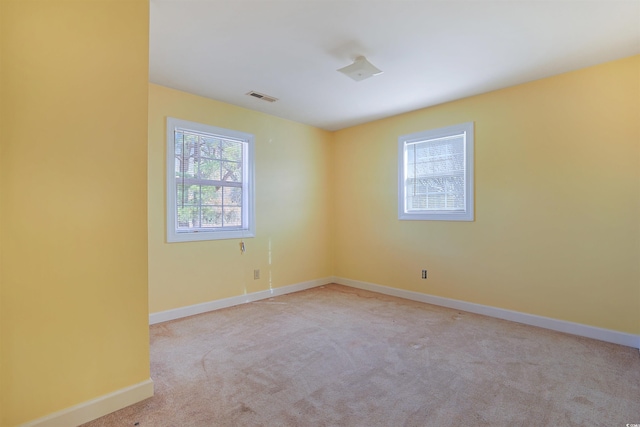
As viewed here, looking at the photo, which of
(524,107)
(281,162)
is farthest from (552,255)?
(281,162)

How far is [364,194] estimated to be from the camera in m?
4.70

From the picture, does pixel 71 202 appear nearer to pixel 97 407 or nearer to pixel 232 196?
pixel 97 407

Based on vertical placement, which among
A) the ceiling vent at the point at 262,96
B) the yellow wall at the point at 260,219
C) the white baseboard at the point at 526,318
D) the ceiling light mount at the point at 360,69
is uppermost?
the ceiling vent at the point at 262,96

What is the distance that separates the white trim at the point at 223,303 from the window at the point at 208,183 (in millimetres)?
763

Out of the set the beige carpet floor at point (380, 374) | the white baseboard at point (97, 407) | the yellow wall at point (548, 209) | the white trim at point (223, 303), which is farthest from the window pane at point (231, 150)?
the white baseboard at point (97, 407)

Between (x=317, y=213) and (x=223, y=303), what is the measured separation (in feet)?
6.43

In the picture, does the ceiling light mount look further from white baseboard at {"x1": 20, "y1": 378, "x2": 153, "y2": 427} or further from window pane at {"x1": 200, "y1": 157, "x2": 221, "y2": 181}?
white baseboard at {"x1": 20, "y1": 378, "x2": 153, "y2": 427}

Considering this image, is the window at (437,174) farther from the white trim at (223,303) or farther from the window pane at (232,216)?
the window pane at (232,216)

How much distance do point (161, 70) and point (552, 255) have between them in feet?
13.5

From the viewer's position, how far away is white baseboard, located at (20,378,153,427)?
1.59m

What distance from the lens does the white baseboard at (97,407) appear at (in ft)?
5.23

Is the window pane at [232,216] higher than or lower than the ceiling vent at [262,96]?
lower

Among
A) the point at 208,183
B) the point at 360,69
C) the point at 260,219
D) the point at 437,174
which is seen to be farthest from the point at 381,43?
the point at 260,219

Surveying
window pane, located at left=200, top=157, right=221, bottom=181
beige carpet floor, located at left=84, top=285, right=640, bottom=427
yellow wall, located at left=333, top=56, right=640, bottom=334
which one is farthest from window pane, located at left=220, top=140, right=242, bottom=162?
yellow wall, located at left=333, top=56, right=640, bottom=334
